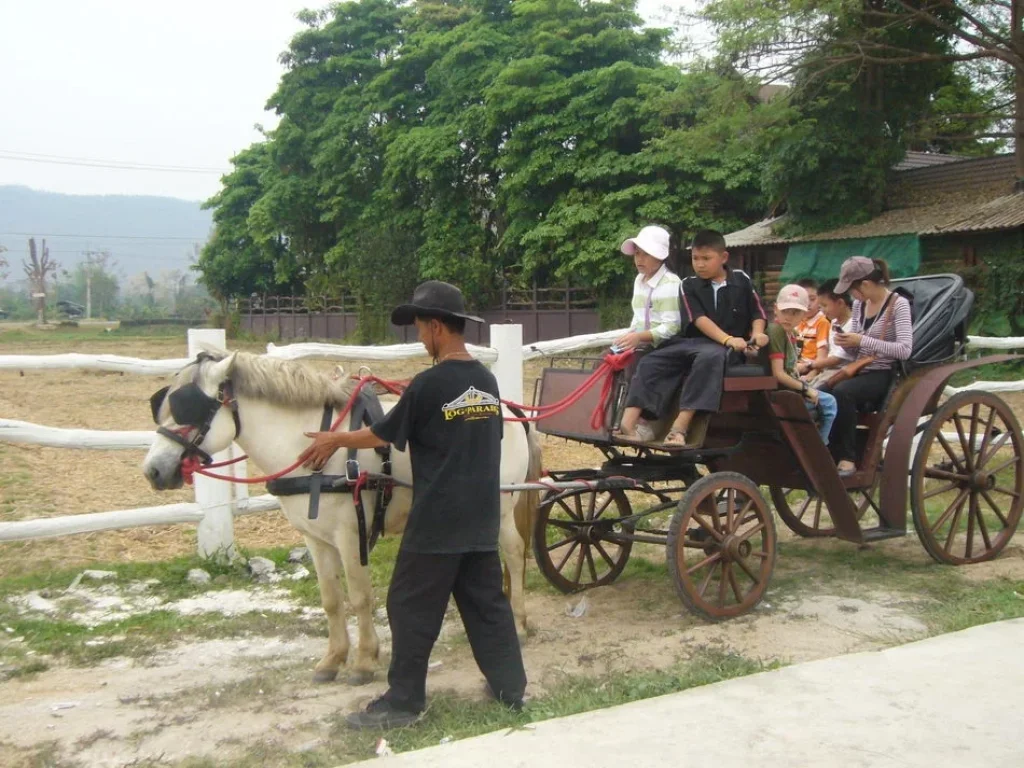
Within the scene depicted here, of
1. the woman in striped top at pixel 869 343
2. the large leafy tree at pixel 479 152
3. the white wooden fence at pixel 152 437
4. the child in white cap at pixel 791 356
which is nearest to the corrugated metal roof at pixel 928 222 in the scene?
the large leafy tree at pixel 479 152

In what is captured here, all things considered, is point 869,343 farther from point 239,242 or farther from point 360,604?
point 239,242

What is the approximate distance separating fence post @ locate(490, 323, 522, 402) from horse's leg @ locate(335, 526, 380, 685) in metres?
2.39

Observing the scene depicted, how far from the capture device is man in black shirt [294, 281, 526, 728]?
12.1 ft

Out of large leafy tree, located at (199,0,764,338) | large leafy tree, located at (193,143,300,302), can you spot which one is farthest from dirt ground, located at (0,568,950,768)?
large leafy tree, located at (193,143,300,302)

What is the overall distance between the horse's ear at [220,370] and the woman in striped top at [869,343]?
3664mm

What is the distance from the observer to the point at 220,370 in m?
4.11

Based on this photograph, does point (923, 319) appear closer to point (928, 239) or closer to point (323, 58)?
point (928, 239)

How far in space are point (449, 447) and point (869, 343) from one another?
10.8 feet

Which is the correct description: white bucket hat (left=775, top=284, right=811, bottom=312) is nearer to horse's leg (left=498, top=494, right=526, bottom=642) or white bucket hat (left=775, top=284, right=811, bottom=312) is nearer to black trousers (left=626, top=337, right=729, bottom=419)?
black trousers (left=626, top=337, right=729, bottom=419)

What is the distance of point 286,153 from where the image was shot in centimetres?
3869

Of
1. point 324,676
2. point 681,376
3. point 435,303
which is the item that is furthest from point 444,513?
point 681,376

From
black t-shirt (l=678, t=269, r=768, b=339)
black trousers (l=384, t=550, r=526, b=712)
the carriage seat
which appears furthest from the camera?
black t-shirt (l=678, t=269, r=768, b=339)

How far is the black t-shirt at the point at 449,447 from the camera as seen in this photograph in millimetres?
3668

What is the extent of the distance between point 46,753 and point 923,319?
17.4 feet
